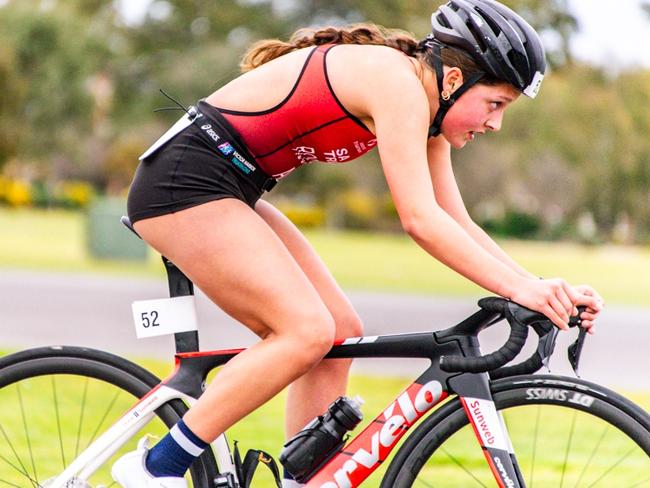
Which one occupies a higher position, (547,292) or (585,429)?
(547,292)

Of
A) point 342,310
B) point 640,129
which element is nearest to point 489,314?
point 342,310

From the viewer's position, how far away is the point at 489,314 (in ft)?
9.60

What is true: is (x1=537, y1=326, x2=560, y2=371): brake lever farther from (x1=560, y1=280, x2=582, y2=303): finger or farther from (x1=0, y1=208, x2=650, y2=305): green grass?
(x1=0, y1=208, x2=650, y2=305): green grass

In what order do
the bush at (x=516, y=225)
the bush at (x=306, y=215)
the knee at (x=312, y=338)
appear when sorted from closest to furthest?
the knee at (x=312, y=338), the bush at (x=516, y=225), the bush at (x=306, y=215)

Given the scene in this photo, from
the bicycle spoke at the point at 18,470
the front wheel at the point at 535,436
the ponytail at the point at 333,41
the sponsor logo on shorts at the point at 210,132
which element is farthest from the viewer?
the bicycle spoke at the point at 18,470

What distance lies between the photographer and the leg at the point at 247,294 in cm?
296

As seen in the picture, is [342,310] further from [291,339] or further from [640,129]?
[640,129]

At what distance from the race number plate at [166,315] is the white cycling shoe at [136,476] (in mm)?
360

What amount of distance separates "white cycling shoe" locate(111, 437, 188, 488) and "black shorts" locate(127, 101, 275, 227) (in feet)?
2.28

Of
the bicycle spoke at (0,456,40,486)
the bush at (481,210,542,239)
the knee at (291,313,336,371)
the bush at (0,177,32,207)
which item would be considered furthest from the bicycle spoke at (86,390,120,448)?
the bush at (0,177,32,207)

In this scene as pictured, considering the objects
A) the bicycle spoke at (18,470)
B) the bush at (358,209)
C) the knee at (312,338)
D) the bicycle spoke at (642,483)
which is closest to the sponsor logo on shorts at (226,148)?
the knee at (312,338)

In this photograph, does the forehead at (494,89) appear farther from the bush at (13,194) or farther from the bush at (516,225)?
the bush at (13,194)

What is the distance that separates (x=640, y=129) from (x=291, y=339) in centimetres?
4101

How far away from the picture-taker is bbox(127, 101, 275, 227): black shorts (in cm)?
302
